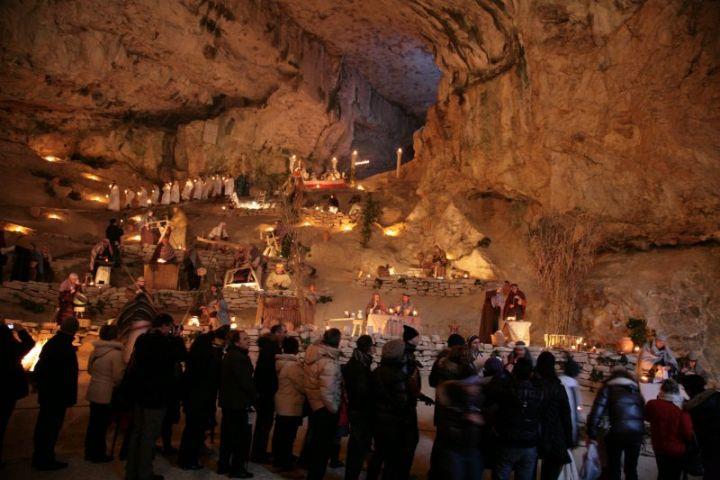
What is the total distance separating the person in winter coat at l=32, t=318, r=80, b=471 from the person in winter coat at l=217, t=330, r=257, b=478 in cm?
147

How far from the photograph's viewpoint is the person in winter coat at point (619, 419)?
5062 millimetres

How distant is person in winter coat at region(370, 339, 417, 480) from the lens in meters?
4.56

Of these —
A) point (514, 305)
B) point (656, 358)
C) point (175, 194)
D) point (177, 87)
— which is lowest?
point (656, 358)

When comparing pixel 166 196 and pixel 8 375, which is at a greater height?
pixel 166 196

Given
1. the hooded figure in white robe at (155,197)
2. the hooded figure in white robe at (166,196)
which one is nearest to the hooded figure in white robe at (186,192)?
the hooded figure in white robe at (166,196)

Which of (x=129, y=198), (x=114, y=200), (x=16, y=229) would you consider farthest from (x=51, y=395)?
(x=129, y=198)

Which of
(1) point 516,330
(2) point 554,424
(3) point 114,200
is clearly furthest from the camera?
(3) point 114,200

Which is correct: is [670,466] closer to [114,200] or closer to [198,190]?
[114,200]

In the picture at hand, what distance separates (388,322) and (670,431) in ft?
26.4

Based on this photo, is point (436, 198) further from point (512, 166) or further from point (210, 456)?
point (210, 456)

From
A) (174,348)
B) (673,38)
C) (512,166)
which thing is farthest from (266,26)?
(174,348)

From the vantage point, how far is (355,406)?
4906mm

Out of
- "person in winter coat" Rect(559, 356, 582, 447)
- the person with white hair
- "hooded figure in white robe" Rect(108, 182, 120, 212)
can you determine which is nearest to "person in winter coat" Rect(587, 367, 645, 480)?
"person in winter coat" Rect(559, 356, 582, 447)

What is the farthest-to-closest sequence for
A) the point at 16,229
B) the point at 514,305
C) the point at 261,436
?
the point at 16,229 < the point at 514,305 < the point at 261,436
